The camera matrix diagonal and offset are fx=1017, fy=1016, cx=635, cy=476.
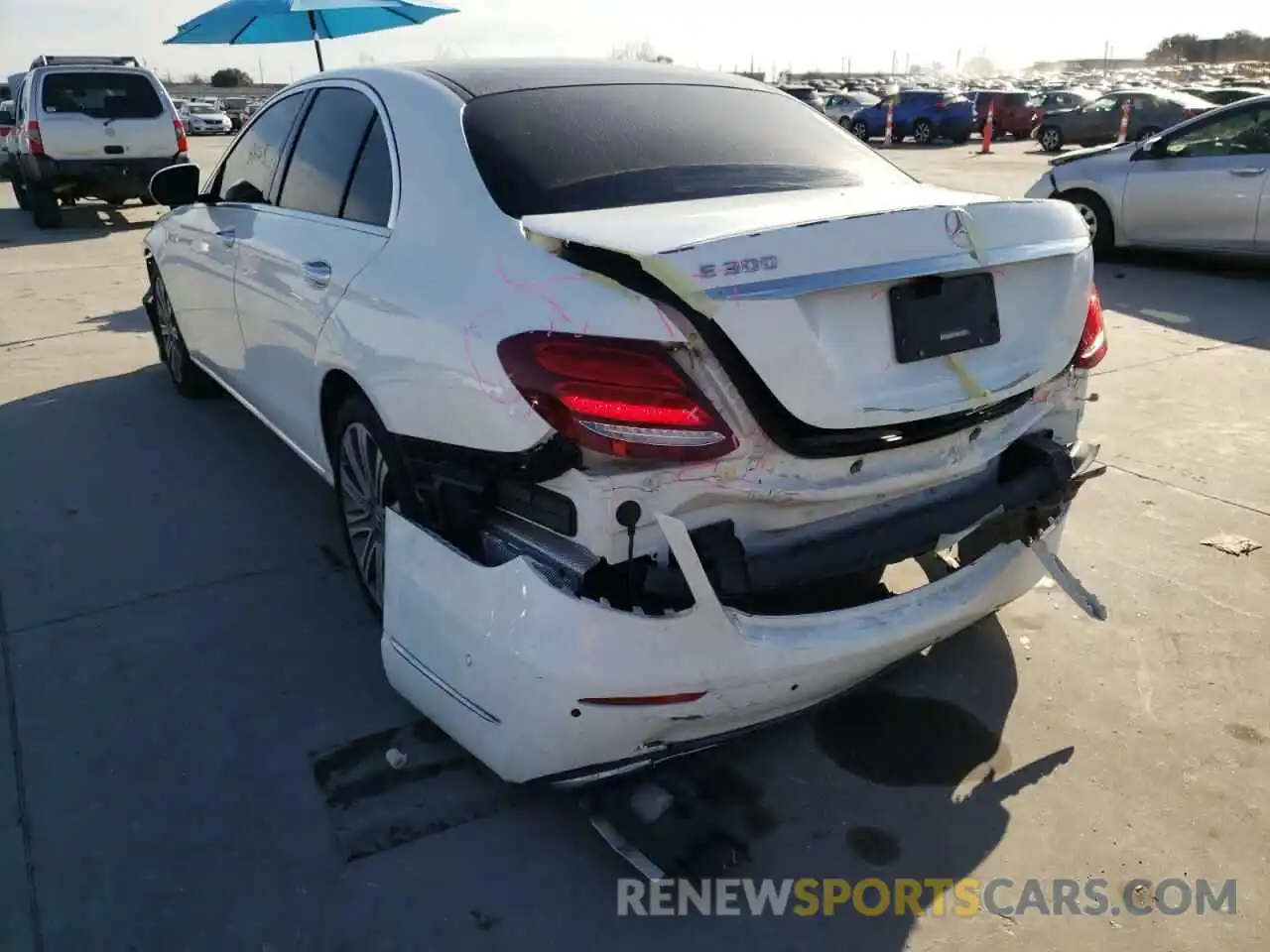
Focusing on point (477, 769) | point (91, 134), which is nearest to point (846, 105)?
point (91, 134)

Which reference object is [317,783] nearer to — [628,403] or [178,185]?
[628,403]

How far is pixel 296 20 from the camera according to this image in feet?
29.9

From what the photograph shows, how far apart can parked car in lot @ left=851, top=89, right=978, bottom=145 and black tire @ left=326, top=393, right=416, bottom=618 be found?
29405mm

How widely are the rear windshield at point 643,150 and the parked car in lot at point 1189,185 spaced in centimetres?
640

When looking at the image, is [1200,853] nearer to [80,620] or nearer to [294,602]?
[294,602]

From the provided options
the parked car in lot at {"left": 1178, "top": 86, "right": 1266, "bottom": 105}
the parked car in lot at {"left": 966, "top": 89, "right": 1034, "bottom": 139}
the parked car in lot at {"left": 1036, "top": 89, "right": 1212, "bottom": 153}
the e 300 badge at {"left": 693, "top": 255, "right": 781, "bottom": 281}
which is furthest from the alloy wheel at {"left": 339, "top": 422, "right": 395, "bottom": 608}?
the parked car in lot at {"left": 966, "top": 89, "right": 1034, "bottom": 139}

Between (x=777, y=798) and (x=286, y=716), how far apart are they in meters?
1.40

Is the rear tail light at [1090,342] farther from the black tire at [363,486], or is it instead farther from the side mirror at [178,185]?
the side mirror at [178,185]

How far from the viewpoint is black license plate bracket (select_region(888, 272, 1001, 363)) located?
2215 millimetres

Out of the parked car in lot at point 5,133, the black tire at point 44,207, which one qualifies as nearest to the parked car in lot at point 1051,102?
the parked car in lot at point 5,133

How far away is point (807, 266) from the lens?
2066 millimetres

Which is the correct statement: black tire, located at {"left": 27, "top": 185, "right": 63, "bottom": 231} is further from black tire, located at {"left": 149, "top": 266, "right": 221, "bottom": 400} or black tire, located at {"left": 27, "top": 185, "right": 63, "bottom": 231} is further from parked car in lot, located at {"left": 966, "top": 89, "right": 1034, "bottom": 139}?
parked car in lot, located at {"left": 966, "top": 89, "right": 1034, "bottom": 139}

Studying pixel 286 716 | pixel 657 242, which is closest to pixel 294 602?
pixel 286 716

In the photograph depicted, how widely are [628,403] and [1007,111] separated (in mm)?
31780
